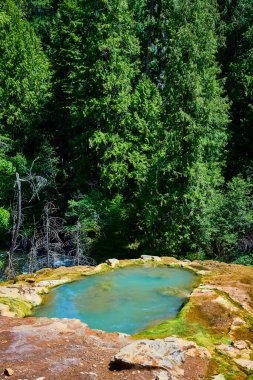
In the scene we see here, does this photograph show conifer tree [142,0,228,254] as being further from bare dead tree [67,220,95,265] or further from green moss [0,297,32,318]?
green moss [0,297,32,318]

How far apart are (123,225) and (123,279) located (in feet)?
23.3

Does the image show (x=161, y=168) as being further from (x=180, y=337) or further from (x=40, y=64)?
(x=40, y=64)

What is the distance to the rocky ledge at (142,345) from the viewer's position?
18.8ft

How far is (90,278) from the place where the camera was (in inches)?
462

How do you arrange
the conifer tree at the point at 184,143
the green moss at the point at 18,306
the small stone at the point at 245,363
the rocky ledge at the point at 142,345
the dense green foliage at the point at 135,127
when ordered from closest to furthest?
1. the rocky ledge at the point at 142,345
2. the small stone at the point at 245,363
3. the green moss at the point at 18,306
4. the conifer tree at the point at 184,143
5. the dense green foliage at the point at 135,127

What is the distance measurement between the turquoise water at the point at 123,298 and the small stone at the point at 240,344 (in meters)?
2.05

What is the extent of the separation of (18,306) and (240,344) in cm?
501

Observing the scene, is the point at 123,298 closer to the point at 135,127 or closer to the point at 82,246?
the point at 82,246

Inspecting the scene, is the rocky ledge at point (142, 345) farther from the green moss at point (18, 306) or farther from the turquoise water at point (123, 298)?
the turquoise water at point (123, 298)

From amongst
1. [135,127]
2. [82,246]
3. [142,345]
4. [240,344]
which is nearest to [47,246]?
[82,246]

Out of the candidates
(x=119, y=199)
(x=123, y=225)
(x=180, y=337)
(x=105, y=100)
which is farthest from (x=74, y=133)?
(x=180, y=337)

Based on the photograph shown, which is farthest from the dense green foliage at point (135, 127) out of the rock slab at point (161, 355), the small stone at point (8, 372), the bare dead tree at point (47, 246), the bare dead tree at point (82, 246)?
the rock slab at point (161, 355)

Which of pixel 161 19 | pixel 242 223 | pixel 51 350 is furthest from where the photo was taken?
pixel 161 19

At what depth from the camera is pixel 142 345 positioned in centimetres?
621
